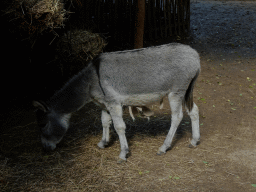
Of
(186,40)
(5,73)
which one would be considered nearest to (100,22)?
(5,73)

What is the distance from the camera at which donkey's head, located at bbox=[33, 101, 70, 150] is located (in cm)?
404

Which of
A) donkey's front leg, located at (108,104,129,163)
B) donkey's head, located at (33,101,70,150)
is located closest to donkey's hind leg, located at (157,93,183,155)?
donkey's front leg, located at (108,104,129,163)

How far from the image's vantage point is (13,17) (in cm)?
392

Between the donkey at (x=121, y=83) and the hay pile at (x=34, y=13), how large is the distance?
0.94m

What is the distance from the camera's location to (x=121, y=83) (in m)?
4.06

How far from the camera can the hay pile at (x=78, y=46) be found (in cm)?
520

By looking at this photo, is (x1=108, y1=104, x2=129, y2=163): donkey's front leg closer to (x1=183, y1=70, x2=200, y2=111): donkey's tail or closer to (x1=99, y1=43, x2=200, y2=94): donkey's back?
(x1=99, y1=43, x2=200, y2=94): donkey's back

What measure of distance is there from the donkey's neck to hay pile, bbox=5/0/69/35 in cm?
95

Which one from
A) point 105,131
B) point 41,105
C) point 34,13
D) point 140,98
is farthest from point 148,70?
point 34,13

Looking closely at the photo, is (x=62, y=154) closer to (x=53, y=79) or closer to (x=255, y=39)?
(x=53, y=79)

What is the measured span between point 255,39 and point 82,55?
8541 millimetres

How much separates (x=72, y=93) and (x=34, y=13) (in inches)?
52.5

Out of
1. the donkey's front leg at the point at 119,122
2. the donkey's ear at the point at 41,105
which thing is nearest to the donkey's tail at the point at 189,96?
the donkey's front leg at the point at 119,122

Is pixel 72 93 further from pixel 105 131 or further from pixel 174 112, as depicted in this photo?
pixel 174 112
